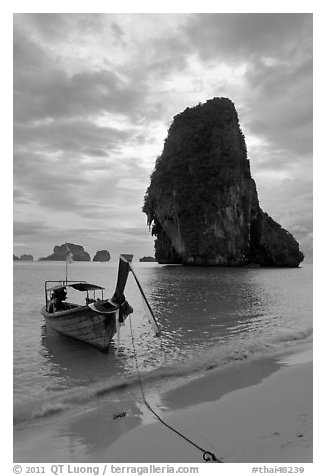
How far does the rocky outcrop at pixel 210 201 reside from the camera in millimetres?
62406

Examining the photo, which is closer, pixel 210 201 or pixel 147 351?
pixel 147 351

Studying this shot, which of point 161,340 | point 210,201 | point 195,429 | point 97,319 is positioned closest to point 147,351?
point 161,340

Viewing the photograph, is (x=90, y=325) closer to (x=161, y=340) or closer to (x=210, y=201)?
(x=161, y=340)

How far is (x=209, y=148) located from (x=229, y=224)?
16796 millimetres

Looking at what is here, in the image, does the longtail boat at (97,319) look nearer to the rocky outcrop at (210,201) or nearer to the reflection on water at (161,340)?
the reflection on water at (161,340)

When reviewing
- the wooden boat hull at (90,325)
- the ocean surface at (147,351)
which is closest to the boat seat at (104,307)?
the wooden boat hull at (90,325)

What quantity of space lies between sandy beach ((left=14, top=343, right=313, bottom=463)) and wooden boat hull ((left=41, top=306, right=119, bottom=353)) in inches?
113

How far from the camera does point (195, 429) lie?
18.0 ft

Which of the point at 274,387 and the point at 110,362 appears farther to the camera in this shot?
the point at 110,362

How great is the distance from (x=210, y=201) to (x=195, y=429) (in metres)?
60.4

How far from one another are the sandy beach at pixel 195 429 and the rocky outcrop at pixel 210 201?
179 ft
